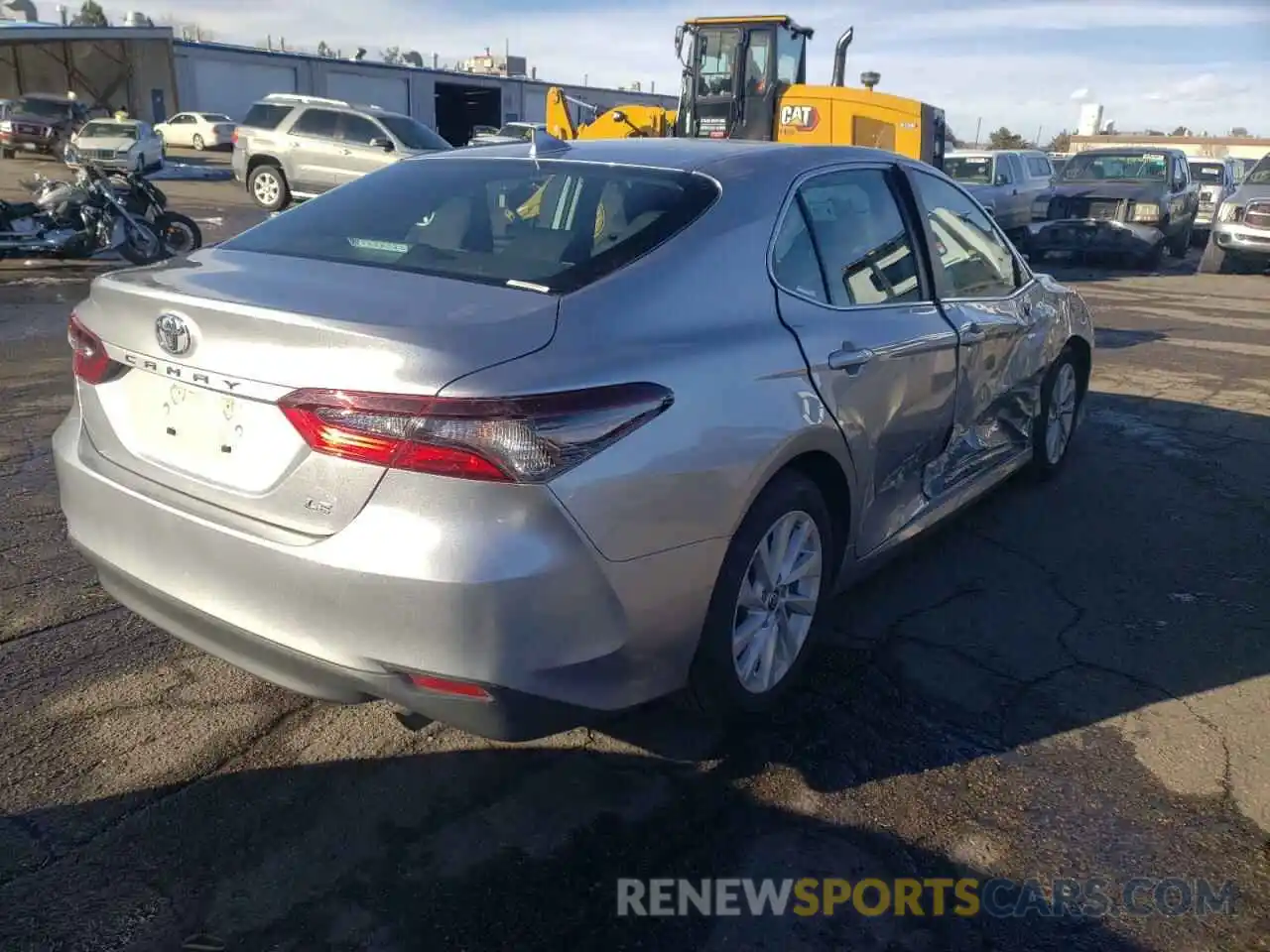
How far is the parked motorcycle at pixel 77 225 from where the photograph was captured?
11172 mm

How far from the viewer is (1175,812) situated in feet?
9.44

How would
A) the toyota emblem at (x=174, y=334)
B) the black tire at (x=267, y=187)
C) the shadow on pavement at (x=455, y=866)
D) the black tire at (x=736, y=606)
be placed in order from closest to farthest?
the shadow on pavement at (x=455, y=866) < the toyota emblem at (x=174, y=334) < the black tire at (x=736, y=606) < the black tire at (x=267, y=187)

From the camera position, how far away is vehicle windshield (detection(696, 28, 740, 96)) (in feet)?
47.4

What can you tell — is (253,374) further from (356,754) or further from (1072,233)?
(1072,233)

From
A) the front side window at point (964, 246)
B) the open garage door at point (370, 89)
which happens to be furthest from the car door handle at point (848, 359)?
the open garage door at point (370, 89)

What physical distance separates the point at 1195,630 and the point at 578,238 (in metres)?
2.82

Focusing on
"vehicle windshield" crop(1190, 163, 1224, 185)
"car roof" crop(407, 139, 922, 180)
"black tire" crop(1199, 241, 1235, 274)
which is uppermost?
"car roof" crop(407, 139, 922, 180)

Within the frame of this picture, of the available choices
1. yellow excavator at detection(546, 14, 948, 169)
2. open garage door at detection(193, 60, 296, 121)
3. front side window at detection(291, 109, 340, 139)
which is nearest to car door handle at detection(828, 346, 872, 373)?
yellow excavator at detection(546, 14, 948, 169)

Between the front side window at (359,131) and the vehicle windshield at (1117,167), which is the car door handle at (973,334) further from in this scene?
the vehicle windshield at (1117,167)

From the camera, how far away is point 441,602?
7.29 ft

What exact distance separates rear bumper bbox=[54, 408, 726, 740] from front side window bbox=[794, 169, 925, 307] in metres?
1.22

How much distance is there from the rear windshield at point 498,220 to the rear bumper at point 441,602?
26.9 inches

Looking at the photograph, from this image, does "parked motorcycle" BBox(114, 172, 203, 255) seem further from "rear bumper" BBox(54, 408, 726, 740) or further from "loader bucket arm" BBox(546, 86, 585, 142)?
"rear bumper" BBox(54, 408, 726, 740)

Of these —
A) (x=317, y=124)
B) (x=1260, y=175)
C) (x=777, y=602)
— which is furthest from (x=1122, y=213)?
(x=777, y=602)
